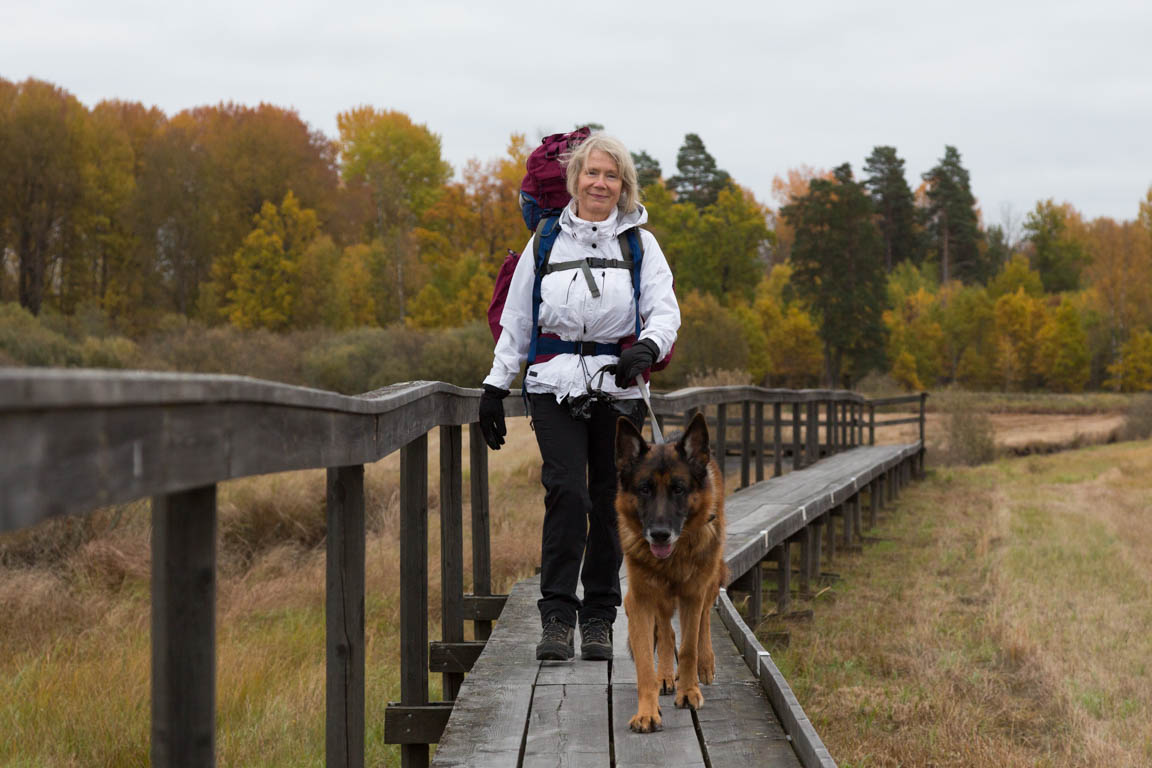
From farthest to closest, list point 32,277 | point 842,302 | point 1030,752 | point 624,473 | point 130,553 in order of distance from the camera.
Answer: point 842,302 < point 32,277 < point 130,553 < point 1030,752 < point 624,473

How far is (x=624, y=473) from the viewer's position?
12.0 ft

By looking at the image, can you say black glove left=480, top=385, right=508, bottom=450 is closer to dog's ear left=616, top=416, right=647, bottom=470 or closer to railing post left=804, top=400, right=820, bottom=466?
dog's ear left=616, top=416, right=647, bottom=470

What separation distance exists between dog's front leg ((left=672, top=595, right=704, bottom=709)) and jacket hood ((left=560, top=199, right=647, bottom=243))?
1373 millimetres

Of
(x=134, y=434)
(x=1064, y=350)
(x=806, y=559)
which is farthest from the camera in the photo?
(x=1064, y=350)

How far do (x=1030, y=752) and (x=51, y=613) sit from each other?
5.92m

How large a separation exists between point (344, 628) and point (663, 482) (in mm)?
1110

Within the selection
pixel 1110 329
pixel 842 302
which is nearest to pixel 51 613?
pixel 842 302

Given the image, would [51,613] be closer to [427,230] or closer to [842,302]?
[427,230]

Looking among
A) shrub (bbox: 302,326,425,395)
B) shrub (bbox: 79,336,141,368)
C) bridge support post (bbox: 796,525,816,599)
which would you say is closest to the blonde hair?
bridge support post (bbox: 796,525,816,599)

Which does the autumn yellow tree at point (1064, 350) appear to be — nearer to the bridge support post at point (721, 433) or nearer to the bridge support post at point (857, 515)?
the bridge support post at point (857, 515)

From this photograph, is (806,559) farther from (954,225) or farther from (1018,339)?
(954,225)

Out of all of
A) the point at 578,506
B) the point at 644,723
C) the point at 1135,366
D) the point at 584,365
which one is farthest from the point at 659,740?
the point at 1135,366

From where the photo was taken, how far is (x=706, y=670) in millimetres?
3889

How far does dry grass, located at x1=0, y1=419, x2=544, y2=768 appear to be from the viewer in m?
4.96
